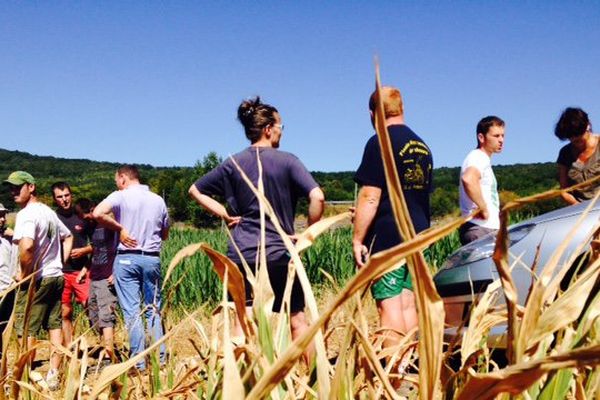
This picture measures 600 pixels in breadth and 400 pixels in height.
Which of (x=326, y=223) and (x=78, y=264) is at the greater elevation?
(x=326, y=223)

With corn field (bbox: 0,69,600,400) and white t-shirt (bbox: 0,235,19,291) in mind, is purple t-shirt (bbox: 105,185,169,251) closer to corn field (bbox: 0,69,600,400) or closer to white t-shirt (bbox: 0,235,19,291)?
white t-shirt (bbox: 0,235,19,291)

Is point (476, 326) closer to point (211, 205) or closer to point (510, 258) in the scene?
point (510, 258)

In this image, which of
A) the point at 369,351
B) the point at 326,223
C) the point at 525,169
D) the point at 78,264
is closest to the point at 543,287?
the point at 369,351

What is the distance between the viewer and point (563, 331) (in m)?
0.79

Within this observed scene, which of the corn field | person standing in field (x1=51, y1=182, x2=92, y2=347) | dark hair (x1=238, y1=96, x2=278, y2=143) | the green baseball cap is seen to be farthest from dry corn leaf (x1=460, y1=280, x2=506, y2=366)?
person standing in field (x1=51, y1=182, x2=92, y2=347)

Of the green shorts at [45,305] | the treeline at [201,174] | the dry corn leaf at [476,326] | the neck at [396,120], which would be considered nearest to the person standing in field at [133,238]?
the green shorts at [45,305]

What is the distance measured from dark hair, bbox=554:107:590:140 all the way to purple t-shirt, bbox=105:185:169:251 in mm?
2856

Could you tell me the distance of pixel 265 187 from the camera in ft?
11.4

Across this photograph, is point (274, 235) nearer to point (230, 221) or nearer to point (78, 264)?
point (230, 221)

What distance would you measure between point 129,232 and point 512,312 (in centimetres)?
452

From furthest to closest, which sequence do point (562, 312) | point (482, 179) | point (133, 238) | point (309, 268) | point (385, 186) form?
1. point (309, 268)
2. point (133, 238)
3. point (482, 179)
4. point (385, 186)
5. point (562, 312)

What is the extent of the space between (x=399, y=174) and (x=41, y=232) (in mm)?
2568

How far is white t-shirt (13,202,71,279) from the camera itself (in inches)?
172

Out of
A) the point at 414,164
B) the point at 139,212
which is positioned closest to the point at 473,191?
the point at 414,164
